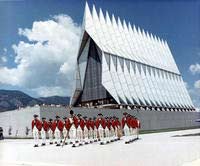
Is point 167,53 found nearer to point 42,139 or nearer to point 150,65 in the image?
point 150,65

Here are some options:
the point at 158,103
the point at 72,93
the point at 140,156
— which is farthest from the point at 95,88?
the point at 140,156

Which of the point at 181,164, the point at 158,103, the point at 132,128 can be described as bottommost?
the point at 181,164

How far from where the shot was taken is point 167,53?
239 ft

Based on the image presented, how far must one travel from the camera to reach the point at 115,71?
2000 inches

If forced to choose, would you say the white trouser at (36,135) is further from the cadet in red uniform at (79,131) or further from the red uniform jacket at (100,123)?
the red uniform jacket at (100,123)

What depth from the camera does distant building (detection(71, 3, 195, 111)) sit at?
163 ft

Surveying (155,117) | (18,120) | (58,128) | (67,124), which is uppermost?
(155,117)

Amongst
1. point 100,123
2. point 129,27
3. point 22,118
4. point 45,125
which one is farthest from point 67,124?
point 129,27

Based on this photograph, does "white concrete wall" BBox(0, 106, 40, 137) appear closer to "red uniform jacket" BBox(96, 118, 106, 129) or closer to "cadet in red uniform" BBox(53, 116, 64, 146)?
"cadet in red uniform" BBox(53, 116, 64, 146)

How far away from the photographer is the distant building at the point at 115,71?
49594 mm

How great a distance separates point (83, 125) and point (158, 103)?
41077 mm

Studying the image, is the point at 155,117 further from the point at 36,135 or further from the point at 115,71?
the point at 36,135

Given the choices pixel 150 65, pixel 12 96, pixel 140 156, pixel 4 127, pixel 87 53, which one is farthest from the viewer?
pixel 12 96

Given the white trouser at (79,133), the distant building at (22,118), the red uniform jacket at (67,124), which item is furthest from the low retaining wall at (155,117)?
the red uniform jacket at (67,124)
